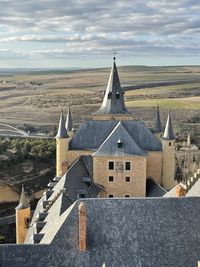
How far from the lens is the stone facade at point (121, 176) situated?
43.8 m

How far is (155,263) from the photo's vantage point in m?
24.6

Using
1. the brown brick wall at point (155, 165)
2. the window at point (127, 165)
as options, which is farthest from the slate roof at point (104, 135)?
the window at point (127, 165)

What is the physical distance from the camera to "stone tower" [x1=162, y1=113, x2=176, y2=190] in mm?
46844

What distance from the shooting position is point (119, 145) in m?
43.9

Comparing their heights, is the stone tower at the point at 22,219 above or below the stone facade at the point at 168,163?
below

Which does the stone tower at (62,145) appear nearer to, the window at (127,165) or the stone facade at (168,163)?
the window at (127,165)

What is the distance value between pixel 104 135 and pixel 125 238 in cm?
2359

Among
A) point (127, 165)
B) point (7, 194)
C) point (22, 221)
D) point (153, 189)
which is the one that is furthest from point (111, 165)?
point (7, 194)

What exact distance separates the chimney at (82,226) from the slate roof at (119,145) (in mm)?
19471

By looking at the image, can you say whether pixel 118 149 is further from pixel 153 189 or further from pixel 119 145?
pixel 153 189

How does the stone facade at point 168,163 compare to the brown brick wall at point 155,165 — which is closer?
the stone facade at point 168,163

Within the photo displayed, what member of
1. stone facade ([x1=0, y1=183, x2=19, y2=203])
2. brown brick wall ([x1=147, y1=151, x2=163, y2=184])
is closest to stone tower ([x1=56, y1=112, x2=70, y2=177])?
brown brick wall ([x1=147, y1=151, x2=163, y2=184])

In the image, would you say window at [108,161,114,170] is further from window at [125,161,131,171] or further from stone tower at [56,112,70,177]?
stone tower at [56,112,70,177]

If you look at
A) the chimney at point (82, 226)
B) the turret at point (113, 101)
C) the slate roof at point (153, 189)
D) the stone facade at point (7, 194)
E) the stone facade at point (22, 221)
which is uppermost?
the turret at point (113, 101)
